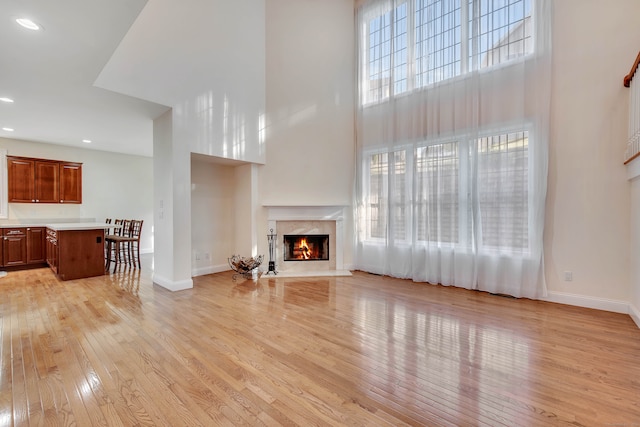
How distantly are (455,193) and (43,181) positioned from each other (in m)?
8.33

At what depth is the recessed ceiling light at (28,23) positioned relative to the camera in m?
2.20

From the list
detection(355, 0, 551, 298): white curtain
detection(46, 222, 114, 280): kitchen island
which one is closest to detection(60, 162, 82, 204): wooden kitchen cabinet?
detection(46, 222, 114, 280): kitchen island

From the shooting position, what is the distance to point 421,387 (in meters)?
1.83

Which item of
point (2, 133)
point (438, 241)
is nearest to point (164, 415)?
point (438, 241)

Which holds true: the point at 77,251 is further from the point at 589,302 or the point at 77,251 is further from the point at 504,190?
the point at 589,302

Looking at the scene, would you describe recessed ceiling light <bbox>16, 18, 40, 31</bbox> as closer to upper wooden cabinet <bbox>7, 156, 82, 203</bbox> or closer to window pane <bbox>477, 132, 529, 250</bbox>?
window pane <bbox>477, 132, 529, 250</bbox>

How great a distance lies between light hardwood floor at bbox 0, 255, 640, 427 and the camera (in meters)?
1.60

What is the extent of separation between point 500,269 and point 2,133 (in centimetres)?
915

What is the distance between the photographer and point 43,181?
600cm

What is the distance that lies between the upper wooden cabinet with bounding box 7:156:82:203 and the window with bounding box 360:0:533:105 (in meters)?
6.89

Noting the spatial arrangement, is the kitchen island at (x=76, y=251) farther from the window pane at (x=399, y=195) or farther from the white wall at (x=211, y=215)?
the window pane at (x=399, y=195)

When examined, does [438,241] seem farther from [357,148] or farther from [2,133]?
[2,133]

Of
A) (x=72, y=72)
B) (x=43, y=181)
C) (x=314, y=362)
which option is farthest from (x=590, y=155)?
(x=43, y=181)

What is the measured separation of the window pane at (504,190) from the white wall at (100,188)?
27.4 ft
